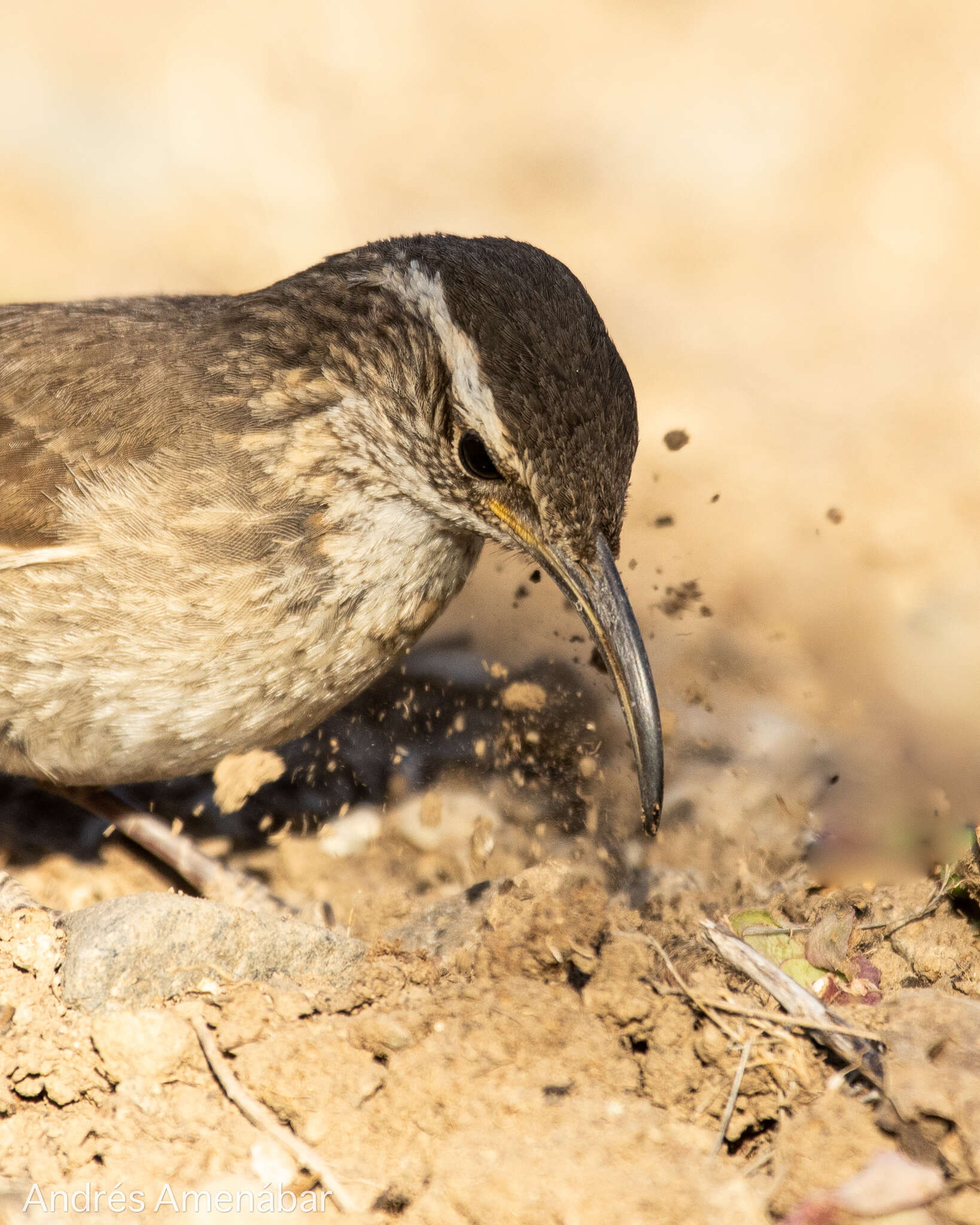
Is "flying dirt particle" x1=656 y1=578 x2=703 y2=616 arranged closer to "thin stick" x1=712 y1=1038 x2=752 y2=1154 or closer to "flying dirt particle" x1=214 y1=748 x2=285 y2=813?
"flying dirt particle" x1=214 y1=748 x2=285 y2=813

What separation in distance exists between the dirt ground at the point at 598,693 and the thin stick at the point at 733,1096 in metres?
0.03

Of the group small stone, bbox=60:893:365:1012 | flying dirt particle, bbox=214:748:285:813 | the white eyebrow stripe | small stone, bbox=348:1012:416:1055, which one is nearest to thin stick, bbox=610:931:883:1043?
small stone, bbox=348:1012:416:1055

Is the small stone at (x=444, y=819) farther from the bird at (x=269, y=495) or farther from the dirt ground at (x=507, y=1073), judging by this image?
the bird at (x=269, y=495)

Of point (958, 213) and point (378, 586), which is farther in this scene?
point (958, 213)

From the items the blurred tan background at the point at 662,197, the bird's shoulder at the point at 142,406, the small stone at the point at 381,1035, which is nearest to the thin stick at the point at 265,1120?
the small stone at the point at 381,1035

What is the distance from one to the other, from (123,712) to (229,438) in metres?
0.91

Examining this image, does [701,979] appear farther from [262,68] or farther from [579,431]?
[262,68]

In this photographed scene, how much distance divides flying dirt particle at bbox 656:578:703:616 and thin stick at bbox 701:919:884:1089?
2103mm

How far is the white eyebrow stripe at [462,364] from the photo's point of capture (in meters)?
2.92

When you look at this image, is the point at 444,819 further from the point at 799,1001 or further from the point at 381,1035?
the point at 799,1001

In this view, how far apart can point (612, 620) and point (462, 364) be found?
812mm

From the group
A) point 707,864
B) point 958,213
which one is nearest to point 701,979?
point 707,864

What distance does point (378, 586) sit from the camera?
11.4 feet

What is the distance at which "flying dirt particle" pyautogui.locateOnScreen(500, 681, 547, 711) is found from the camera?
482 centimetres
